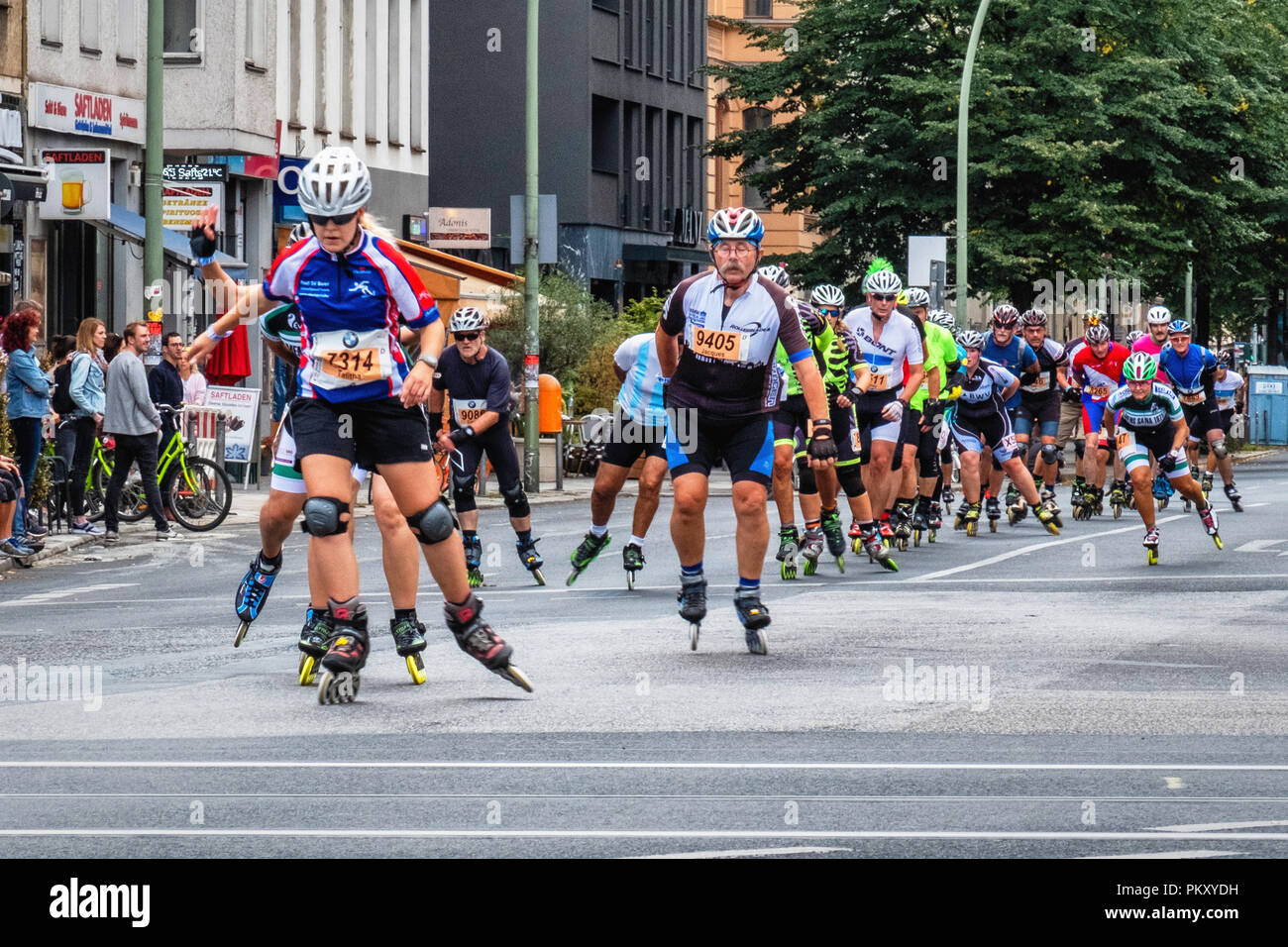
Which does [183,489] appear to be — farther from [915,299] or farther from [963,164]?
[963,164]

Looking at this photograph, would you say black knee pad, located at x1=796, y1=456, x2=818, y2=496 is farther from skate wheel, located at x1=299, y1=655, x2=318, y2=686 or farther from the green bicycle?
the green bicycle

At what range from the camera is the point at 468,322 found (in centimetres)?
1620

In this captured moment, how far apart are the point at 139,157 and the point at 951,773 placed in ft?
90.0

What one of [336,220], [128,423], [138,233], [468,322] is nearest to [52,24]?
[138,233]

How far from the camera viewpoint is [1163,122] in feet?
150

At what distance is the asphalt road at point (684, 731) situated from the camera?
7.14 m

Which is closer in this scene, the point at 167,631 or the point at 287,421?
the point at 287,421

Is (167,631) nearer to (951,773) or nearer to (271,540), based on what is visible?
(271,540)

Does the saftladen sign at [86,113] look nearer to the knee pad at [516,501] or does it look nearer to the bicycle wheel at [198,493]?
the bicycle wheel at [198,493]

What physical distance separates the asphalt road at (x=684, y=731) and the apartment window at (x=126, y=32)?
18.8 m

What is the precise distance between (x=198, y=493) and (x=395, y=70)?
73.3 ft

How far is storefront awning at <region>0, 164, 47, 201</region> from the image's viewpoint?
1073 inches

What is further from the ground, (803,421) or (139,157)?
(139,157)

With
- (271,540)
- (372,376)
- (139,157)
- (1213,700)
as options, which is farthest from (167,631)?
(139,157)
